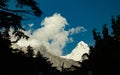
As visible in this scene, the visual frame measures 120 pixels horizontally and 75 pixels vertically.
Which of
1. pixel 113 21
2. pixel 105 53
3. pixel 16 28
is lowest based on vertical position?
pixel 16 28

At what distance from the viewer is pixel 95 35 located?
1750 inches

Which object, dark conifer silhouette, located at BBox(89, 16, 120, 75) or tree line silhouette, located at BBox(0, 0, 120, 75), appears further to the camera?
dark conifer silhouette, located at BBox(89, 16, 120, 75)

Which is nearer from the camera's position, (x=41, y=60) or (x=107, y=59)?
(x=107, y=59)

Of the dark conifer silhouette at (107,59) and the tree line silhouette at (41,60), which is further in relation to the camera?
the dark conifer silhouette at (107,59)

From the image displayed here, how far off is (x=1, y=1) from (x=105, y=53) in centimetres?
1564

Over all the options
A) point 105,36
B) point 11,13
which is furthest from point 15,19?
point 105,36

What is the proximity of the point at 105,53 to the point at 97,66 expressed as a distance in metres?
1.42

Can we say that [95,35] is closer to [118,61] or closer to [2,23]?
[118,61]

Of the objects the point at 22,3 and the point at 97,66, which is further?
the point at 97,66

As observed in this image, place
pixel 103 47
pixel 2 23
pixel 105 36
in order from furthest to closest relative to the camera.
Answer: pixel 105 36
pixel 103 47
pixel 2 23

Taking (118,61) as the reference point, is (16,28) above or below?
below

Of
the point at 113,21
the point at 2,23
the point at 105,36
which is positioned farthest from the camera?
the point at 113,21

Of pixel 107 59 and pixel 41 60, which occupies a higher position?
pixel 41 60

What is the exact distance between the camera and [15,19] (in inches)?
526
